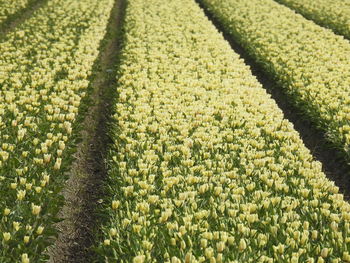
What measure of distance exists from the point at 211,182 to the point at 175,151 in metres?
1.05

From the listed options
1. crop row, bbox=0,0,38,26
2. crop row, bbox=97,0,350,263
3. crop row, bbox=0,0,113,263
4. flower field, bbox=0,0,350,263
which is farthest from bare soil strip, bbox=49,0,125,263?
crop row, bbox=0,0,38,26

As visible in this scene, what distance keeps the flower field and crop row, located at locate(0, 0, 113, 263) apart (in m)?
0.03

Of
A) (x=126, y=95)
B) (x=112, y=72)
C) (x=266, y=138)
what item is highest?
(x=266, y=138)

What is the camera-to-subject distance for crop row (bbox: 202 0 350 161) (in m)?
9.20

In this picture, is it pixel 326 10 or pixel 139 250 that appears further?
pixel 326 10

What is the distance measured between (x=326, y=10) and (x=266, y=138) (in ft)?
52.1

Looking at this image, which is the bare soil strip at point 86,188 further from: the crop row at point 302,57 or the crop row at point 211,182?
the crop row at point 302,57

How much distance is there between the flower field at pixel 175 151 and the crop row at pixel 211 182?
0.02 metres

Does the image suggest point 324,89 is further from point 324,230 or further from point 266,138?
point 324,230

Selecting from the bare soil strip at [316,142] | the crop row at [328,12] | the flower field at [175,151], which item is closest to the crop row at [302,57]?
the flower field at [175,151]

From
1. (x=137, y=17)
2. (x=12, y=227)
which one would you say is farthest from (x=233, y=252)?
(x=137, y=17)

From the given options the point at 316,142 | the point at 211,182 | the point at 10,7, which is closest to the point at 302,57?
the point at 316,142

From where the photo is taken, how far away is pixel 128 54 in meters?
13.1

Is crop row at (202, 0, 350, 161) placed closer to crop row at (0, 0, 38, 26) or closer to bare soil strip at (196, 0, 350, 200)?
bare soil strip at (196, 0, 350, 200)
